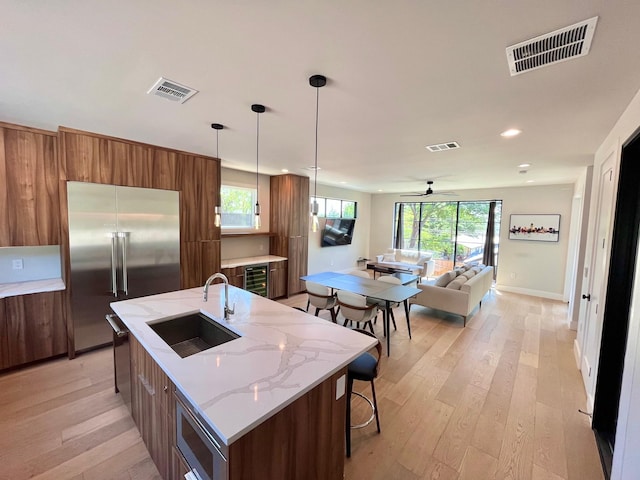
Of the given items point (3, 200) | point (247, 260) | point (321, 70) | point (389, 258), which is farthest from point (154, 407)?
point (389, 258)

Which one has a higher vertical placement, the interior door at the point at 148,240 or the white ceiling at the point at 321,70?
the white ceiling at the point at 321,70

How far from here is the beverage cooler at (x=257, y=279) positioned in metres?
4.89

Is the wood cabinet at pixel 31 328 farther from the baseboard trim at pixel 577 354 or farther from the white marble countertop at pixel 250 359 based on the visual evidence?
the baseboard trim at pixel 577 354

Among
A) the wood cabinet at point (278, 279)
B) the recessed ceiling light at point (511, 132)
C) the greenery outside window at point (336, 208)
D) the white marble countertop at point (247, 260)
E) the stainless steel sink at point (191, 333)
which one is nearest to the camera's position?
the stainless steel sink at point (191, 333)

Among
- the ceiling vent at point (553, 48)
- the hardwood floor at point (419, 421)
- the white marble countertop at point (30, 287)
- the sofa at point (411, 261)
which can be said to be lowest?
the hardwood floor at point (419, 421)

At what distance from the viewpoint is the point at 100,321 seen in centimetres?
323

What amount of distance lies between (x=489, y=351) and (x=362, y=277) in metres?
2.00

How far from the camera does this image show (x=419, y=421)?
2281mm

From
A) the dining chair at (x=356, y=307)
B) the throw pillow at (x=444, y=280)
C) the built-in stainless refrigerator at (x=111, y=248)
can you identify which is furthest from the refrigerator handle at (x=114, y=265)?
the throw pillow at (x=444, y=280)

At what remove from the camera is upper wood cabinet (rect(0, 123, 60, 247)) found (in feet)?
9.09

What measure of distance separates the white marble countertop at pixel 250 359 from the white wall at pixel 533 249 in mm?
6518

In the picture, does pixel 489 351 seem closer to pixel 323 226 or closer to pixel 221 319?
pixel 221 319

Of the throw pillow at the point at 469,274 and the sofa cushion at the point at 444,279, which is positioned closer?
the sofa cushion at the point at 444,279

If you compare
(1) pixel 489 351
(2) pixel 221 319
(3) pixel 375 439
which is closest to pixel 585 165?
(1) pixel 489 351
